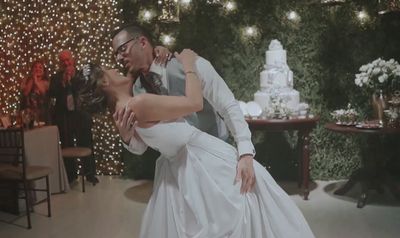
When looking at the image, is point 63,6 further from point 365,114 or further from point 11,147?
point 365,114

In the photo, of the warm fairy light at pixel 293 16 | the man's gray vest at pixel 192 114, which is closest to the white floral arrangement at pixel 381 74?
the warm fairy light at pixel 293 16

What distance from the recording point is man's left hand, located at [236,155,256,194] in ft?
5.82

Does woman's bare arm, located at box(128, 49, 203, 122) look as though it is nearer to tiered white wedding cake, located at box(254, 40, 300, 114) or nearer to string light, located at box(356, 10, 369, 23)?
tiered white wedding cake, located at box(254, 40, 300, 114)

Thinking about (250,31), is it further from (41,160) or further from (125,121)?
(125,121)

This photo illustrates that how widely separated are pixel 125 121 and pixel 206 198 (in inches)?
16.1

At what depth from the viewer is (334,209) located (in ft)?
14.5

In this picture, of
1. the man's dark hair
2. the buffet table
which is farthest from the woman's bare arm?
the buffet table

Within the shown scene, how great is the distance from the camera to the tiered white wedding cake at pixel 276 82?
4875 mm

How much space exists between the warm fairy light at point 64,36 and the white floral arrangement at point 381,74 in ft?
9.25

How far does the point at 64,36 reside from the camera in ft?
19.2

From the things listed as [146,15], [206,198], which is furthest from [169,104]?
[146,15]

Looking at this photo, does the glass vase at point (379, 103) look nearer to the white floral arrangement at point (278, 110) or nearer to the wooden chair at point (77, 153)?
the white floral arrangement at point (278, 110)

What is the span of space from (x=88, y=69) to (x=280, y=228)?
0.88m

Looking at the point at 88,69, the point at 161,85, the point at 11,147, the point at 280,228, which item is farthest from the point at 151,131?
the point at 11,147
